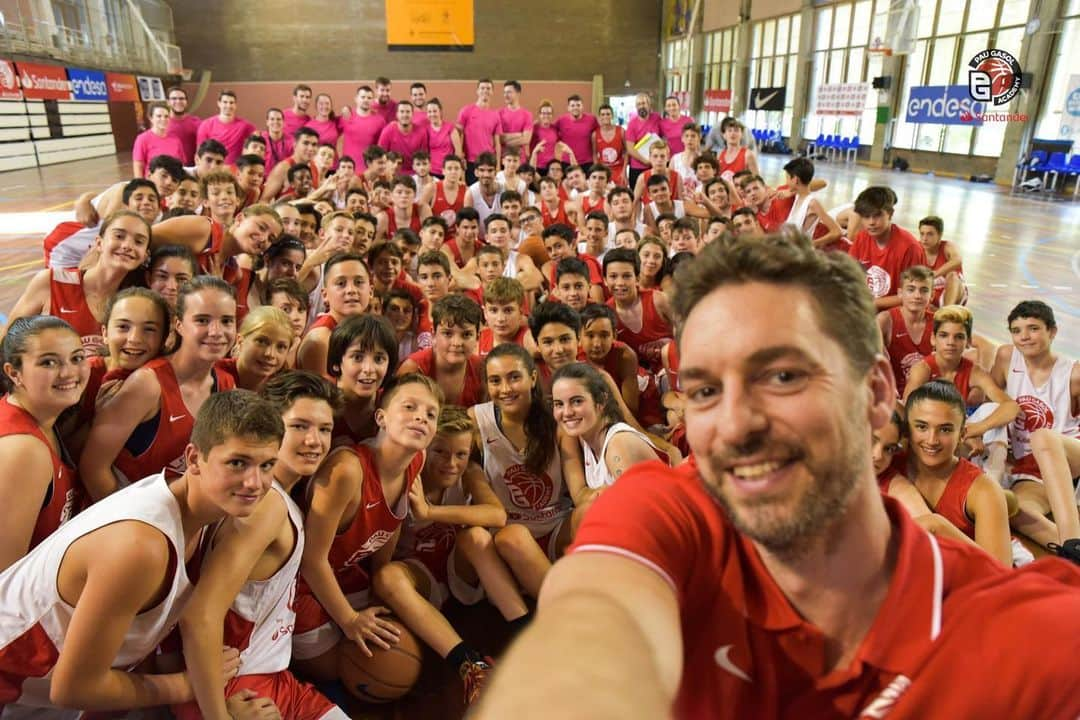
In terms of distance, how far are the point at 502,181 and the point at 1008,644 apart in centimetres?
905

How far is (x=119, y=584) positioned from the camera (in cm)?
192

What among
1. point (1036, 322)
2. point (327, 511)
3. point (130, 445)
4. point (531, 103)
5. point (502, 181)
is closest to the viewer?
point (327, 511)

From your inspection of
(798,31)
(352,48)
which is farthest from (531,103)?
(798,31)

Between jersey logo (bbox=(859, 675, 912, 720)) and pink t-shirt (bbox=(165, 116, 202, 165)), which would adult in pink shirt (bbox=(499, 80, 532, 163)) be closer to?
pink t-shirt (bbox=(165, 116, 202, 165))

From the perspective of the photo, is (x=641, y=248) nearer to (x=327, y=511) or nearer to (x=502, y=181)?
(x=327, y=511)

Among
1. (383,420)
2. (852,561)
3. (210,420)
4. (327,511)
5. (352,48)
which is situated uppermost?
(352,48)

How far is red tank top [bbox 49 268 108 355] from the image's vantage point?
3.95 m

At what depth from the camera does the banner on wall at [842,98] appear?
21.3m

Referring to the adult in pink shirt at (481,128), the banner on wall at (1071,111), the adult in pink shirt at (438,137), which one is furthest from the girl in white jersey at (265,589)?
the banner on wall at (1071,111)

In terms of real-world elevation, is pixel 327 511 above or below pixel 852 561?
below

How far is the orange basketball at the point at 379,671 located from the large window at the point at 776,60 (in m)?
27.2

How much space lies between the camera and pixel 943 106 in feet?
61.2

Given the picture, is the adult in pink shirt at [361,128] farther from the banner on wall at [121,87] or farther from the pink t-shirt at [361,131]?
the banner on wall at [121,87]

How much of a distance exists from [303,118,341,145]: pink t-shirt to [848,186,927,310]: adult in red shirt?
847cm
